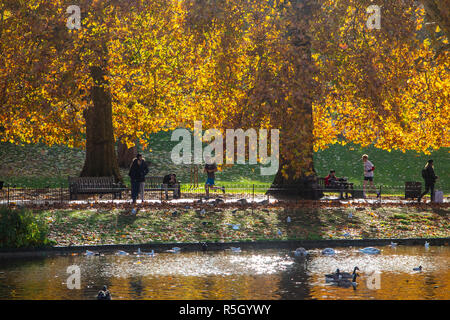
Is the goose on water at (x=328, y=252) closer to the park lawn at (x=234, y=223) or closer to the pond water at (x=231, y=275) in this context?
the pond water at (x=231, y=275)

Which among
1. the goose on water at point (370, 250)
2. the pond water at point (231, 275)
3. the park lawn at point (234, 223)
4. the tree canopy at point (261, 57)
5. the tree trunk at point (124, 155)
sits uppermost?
the tree canopy at point (261, 57)

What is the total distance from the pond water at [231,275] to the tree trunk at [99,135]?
15.9 m

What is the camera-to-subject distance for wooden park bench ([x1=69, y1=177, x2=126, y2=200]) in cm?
2869

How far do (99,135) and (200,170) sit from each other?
19280 millimetres

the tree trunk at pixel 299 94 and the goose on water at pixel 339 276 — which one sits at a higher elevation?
the tree trunk at pixel 299 94

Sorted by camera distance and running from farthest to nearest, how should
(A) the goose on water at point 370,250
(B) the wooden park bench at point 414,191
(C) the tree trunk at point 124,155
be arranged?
(C) the tree trunk at point 124,155
(B) the wooden park bench at point 414,191
(A) the goose on water at point 370,250

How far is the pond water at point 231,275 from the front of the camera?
13023mm

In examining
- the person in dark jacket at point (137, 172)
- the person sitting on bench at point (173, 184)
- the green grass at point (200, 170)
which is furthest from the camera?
the green grass at point (200, 170)

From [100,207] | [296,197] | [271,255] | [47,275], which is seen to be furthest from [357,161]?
[47,275]

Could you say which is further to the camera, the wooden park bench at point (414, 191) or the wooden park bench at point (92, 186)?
the wooden park bench at point (414, 191)

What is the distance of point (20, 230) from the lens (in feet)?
62.9

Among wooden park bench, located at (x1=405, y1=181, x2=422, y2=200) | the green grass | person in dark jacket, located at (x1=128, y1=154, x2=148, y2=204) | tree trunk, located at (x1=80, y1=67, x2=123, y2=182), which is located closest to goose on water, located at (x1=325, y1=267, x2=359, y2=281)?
person in dark jacket, located at (x1=128, y1=154, x2=148, y2=204)

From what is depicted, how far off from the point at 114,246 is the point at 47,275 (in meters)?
4.48

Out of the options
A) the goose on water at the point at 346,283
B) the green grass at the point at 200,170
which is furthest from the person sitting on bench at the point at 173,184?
the goose on water at the point at 346,283
